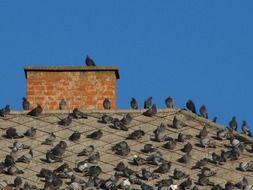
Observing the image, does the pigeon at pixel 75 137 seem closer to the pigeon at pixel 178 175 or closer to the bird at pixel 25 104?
the bird at pixel 25 104

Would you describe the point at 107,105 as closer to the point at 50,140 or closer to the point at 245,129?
the point at 50,140

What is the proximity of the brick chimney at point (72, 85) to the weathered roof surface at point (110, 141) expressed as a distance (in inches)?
83.7

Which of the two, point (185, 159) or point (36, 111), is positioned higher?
point (36, 111)

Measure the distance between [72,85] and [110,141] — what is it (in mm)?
4684

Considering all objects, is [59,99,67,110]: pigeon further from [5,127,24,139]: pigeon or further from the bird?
[5,127,24,139]: pigeon

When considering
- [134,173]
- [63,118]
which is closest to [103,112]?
[63,118]

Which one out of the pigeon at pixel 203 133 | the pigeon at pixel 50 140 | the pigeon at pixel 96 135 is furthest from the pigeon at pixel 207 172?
the pigeon at pixel 50 140

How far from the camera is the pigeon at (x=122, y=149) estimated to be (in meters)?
57.5

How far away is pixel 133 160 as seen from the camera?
2243 inches

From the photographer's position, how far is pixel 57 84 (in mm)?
62938

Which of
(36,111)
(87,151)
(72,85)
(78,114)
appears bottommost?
(87,151)

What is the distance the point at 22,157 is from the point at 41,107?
14.6 ft

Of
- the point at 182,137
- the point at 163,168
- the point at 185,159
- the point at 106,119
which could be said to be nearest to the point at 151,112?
the point at 106,119

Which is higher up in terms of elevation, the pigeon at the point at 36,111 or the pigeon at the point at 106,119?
the pigeon at the point at 36,111
